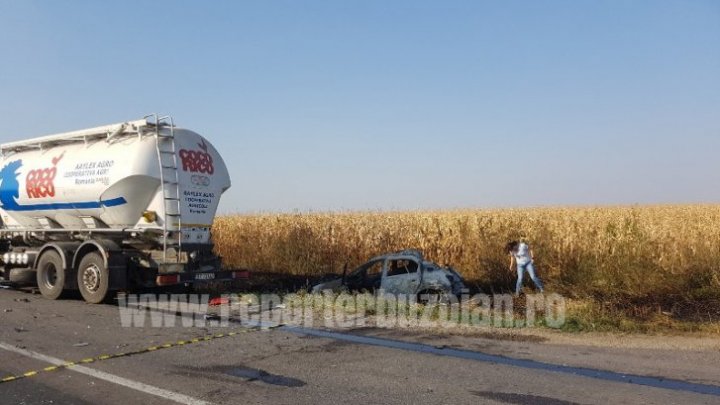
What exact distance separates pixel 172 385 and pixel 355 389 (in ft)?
5.75

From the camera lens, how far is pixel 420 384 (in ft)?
19.5

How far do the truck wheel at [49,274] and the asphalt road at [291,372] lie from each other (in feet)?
12.7

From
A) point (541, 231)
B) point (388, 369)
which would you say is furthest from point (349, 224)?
point (388, 369)

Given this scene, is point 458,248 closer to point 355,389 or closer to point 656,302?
point 656,302

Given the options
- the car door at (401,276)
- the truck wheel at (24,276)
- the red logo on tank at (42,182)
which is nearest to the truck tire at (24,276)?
the truck wheel at (24,276)

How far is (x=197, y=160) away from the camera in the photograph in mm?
12281

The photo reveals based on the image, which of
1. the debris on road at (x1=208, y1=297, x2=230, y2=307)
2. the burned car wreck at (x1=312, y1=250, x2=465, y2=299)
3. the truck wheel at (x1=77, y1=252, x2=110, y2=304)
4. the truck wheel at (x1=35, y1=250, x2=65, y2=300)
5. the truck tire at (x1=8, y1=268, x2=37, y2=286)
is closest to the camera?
the burned car wreck at (x1=312, y1=250, x2=465, y2=299)

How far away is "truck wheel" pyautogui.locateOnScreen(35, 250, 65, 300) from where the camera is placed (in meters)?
12.5

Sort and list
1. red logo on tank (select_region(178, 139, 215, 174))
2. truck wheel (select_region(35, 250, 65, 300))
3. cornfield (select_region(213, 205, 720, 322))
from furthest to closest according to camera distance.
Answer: truck wheel (select_region(35, 250, 65, 300)) → red logo on tank (select_region(178, 139, 215, 174)) → cornfield (select_region(213, 205, 720, 322))

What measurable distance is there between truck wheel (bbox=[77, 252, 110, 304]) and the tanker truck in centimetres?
2

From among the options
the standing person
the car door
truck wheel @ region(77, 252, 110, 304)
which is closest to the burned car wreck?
the car door

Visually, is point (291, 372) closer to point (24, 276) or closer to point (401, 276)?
point (401, 276)

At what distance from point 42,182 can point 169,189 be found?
11.4 feet

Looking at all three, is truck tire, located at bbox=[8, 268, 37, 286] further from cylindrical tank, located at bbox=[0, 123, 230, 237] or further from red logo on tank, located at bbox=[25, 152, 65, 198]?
red logo on tank, located at bbox=[25, 152, 65, 198]
